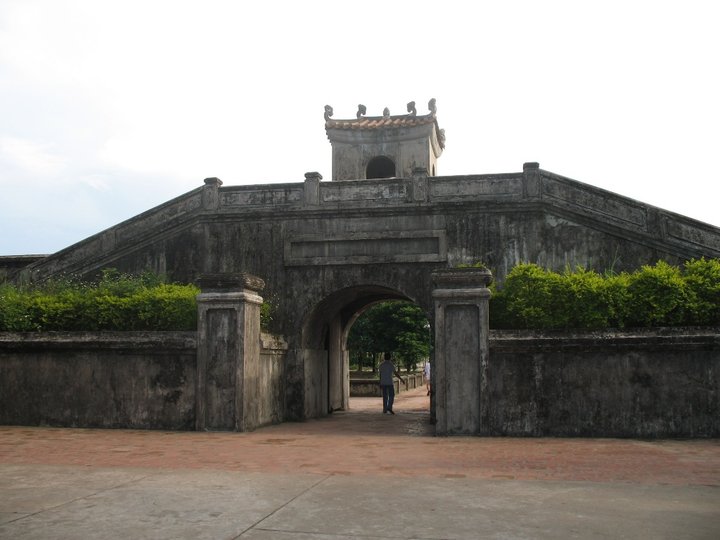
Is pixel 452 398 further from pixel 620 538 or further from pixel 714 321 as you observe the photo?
pixel 620 538

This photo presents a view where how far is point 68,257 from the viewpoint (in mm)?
16422

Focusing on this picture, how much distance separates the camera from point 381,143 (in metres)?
20.8

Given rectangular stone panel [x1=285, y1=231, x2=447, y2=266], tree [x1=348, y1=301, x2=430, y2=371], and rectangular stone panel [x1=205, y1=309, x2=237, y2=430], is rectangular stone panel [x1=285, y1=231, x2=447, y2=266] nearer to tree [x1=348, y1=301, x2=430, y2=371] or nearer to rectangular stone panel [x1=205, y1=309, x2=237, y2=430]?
rectangular stone panel [x1=205, y1=309, x2=237, y2=430]

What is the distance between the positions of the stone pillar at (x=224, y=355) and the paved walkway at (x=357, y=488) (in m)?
1.40

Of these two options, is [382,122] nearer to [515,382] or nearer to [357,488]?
[515,382]

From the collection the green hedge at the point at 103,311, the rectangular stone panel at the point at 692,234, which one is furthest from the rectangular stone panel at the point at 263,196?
the rectangular stone panel at the point at 692,234

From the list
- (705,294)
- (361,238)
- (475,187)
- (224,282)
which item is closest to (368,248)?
(361,238)

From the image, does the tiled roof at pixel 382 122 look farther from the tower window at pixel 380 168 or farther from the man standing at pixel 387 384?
the man standing at pixel 387 384

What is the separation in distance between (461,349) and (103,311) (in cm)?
642

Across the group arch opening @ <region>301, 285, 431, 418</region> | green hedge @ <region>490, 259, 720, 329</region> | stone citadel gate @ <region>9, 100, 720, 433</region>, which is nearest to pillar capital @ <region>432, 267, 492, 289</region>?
green hedge @ <region>490, 259, 720, 329</region>

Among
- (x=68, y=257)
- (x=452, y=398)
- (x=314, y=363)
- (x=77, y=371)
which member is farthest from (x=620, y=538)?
(x=68, y=257)

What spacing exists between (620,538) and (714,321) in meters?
7.49

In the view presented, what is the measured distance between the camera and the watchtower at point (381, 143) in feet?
67.5

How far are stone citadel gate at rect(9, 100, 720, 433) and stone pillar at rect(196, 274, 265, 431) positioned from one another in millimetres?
3352
